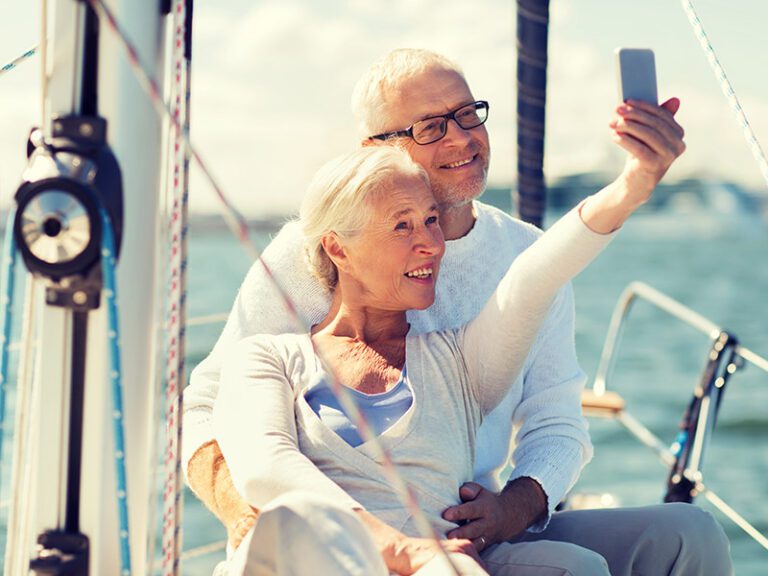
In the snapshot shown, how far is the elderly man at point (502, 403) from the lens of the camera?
5.64 feet

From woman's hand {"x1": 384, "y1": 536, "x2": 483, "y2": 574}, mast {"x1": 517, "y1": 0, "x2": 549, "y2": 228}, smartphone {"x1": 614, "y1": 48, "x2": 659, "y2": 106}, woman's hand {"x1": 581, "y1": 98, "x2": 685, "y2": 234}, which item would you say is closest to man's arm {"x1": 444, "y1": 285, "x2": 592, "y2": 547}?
woman's hand {"x1": 384, "y1": 536, "x2": 483, "y2": 574}

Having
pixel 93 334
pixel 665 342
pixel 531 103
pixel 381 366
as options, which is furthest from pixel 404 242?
pixel 665 342

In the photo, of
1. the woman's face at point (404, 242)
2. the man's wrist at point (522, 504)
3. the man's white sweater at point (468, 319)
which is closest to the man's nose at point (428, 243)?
the woman's face at point (404, 242)

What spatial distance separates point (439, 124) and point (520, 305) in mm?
474

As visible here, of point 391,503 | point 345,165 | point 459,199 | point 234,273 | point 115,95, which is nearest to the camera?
point 115,95

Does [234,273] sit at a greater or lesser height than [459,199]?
greater

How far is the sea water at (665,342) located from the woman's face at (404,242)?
21cm

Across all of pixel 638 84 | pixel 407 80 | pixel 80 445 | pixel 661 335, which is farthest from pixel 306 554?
pixel 661 335

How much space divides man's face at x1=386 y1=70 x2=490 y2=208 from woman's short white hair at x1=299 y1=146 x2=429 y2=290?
199 mm

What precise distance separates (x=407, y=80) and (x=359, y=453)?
0.67 meters

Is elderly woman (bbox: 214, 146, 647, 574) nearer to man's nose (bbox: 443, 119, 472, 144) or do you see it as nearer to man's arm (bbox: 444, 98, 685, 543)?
man's arm (bbox: 444, 98, 685, 543)

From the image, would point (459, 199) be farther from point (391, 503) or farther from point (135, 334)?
point (135, 334)

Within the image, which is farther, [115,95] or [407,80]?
[407,80]

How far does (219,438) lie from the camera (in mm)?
1710
